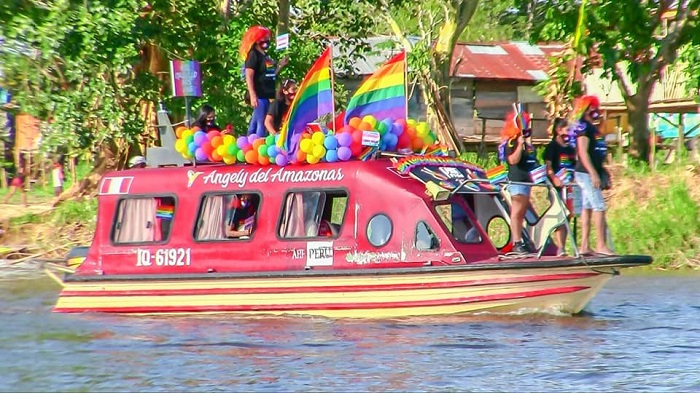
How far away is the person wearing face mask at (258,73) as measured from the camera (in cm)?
1470

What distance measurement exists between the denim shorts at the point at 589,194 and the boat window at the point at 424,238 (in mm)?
1926

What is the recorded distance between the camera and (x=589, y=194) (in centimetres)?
1376

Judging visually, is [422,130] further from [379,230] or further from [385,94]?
[379,230]

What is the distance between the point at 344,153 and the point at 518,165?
1901 mm

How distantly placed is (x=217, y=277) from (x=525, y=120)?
3.75 m

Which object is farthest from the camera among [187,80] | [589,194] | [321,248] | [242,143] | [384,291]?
[187,80]

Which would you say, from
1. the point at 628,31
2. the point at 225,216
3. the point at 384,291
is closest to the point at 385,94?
the point at 225,216

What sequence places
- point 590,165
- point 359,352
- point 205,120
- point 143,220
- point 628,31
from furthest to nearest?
point 628,31, point 205,120, point 143,220, point 590,165, point 359,352

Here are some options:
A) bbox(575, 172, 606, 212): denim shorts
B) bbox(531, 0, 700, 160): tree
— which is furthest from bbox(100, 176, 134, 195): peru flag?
bbox(531, 0, 700, 160): tree

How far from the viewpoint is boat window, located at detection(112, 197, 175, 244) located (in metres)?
14.5

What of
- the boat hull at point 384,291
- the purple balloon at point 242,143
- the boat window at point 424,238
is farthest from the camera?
the purple balloon at point 242,143

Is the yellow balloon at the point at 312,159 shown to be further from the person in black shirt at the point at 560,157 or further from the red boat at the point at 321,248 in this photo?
the person in black shirt at the point at 560,157

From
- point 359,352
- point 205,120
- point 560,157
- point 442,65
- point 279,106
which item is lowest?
point 359,352

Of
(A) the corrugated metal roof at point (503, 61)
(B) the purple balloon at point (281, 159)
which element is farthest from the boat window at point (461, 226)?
(A) the corrugated metal roof at point (503, 61)
